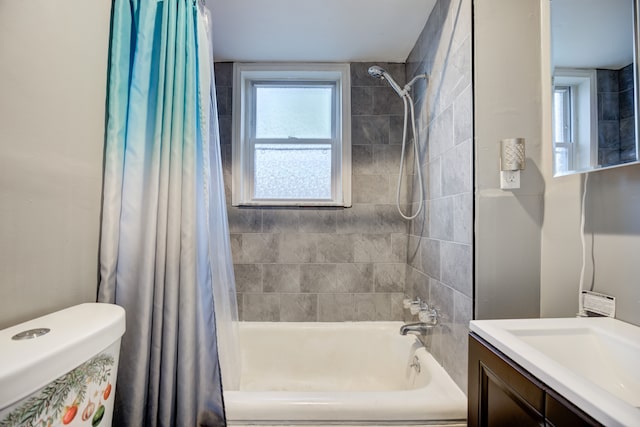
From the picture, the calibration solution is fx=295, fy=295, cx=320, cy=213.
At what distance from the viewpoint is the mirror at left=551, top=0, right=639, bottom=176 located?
34.6 inches

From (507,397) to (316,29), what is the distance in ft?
6.28

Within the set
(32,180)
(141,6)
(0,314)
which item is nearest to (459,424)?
(0,314)

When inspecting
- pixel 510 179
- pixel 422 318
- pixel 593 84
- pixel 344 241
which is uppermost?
pixel 593 84

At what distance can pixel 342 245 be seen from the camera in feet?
6.75

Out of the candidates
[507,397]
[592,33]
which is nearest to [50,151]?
[507,397]

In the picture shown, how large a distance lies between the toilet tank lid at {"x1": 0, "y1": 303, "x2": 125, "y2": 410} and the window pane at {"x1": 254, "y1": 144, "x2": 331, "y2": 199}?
1420 mm

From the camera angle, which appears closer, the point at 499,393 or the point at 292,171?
the point at 499,393

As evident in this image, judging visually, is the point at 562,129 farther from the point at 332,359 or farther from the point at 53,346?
the point at 332,359

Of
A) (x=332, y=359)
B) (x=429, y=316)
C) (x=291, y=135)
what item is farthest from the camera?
(x=291, y=135)

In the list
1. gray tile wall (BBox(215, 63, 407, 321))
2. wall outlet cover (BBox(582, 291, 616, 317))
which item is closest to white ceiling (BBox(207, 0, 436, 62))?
gray tile wall (BBox(215, 63, 407, 321))

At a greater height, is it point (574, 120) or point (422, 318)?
point (574, 120)

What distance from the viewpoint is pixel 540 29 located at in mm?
1107

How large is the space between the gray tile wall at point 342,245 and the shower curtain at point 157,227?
0.98 m

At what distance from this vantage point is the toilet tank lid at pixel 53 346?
51cm
